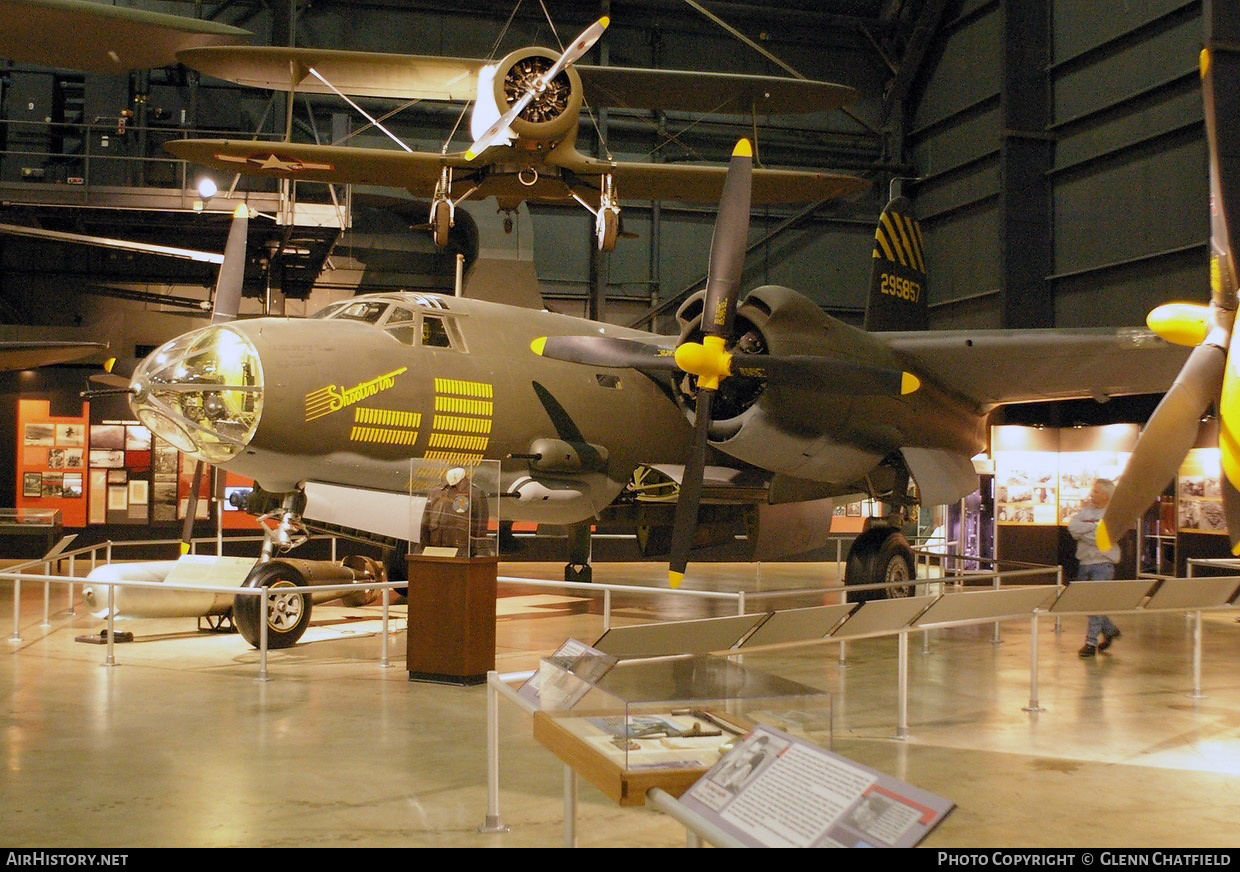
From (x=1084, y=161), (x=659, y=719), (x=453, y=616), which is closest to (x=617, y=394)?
(x=453, y=616)

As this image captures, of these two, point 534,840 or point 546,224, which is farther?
point 546,224

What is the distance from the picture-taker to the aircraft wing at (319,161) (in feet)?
45.2

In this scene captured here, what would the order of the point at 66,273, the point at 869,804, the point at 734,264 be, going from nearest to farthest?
the point at 869,804, the point at 734,264, the point at 66,273

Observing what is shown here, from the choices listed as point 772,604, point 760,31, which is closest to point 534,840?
point 772,604

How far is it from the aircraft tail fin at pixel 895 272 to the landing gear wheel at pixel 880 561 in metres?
2.87

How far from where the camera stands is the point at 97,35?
13.9m

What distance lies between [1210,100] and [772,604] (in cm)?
935

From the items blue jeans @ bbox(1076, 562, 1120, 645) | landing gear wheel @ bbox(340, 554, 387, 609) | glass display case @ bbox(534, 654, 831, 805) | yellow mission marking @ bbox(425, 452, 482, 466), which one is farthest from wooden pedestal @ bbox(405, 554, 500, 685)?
blue jeans @ bbox(1076, 562, 1120, 645)

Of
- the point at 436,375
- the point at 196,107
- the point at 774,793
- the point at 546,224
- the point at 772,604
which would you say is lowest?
the point at 772,604

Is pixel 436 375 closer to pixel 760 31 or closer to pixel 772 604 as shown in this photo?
pixel 772 604

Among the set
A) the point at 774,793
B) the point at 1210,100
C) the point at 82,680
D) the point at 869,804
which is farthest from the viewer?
the point at 82,680

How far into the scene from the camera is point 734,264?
9750 mm

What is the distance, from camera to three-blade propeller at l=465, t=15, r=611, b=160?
456 inches

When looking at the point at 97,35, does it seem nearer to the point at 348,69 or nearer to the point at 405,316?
the point at 348,69
